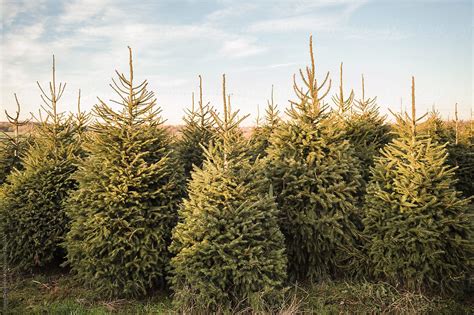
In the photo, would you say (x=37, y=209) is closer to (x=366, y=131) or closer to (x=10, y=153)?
(x=10, y=153)

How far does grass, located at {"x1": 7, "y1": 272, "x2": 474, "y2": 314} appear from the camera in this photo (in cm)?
577

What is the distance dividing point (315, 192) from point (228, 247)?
7.47ft

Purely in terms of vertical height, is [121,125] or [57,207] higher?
[121,125]

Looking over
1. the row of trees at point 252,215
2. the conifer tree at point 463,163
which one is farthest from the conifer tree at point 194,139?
the conifer tree at point 463,163

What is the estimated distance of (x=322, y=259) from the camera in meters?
7.07

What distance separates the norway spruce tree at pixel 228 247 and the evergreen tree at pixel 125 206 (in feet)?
2.23

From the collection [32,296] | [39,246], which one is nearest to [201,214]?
[32,296]

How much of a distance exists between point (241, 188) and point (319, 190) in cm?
169

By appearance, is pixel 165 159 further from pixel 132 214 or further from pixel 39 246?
pixel 39 246

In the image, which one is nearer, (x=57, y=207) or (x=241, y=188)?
(x=241, y=188)

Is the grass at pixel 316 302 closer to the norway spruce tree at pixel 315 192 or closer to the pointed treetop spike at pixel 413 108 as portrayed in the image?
the norway spruce tree at pixel 315 192

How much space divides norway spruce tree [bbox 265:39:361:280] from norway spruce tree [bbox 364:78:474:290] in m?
0.54

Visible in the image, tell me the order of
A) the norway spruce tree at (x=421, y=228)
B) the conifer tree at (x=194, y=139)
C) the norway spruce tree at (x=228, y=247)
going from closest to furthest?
the norway spruce tree at (x=228, y=247), the norway spruce tree at (x=421, y=228), the conifer tree at (x=194, y=139)

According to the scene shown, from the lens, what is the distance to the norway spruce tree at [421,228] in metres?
6.14
